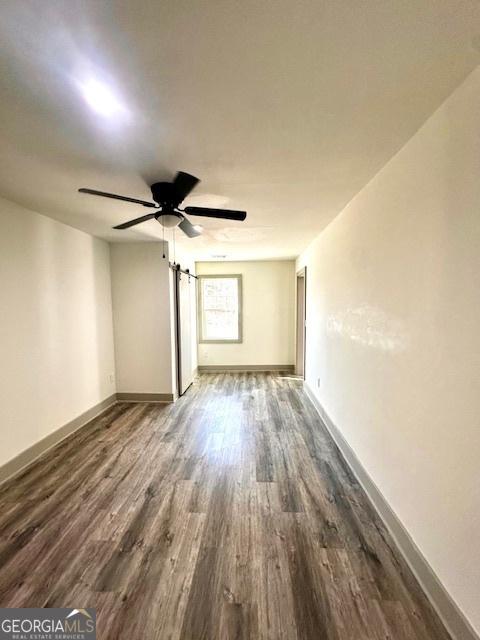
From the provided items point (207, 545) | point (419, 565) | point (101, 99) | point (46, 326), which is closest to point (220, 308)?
point (46, 326)

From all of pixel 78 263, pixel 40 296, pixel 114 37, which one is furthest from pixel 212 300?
pixel 114 37

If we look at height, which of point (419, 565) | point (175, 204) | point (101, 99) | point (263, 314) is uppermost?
point (101, 99)

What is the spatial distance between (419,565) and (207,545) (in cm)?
117

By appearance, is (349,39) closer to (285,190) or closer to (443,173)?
(443,173)

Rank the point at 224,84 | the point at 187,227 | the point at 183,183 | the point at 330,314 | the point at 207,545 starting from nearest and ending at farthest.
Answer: the point at 224,84 < the point at 207,545 < the point at 183,183 < the point at 187,227 < the point at 330,314

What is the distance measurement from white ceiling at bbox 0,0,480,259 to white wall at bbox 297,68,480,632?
260mm

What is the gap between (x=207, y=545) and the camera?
65.6 inches

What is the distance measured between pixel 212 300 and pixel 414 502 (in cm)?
506

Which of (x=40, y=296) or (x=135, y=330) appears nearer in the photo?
(x=40, y=296)

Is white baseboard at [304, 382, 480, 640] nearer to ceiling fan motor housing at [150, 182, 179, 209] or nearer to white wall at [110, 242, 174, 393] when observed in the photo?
ceiling fan motor housing at [150, 182, 179, 209]

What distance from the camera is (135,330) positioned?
4191 millimetres

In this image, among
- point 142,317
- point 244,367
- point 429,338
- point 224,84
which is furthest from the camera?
point 244,367

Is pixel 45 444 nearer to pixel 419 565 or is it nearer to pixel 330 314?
pixel 419 565

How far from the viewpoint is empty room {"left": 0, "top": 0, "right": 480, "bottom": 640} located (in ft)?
3.41
